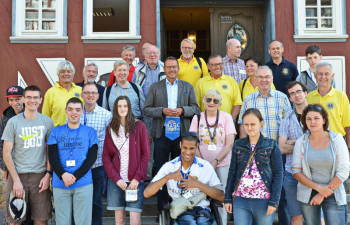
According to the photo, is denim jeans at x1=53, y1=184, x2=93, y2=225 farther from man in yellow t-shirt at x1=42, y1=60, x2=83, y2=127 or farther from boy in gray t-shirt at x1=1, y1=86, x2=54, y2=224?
man in yellow t-shirt at x1=42, y1=60, x2=83, y2=127

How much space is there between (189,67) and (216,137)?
1.81 m

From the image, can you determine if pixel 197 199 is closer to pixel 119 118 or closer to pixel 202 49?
pixel 119 118

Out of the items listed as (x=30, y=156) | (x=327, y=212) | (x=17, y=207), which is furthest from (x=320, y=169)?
(x=17, y=207)

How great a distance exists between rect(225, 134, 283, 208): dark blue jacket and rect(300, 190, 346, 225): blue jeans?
1.39 ft

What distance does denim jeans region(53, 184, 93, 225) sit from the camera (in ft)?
13.9

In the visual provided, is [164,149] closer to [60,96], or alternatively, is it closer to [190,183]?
[190,183]

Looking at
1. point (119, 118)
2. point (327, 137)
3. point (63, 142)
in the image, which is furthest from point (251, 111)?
point (63, 142)

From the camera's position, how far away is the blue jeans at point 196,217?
4.00m

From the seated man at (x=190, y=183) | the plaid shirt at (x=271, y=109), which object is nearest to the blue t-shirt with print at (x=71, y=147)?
the seated man at (x=190, y=183)

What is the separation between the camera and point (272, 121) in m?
4.74

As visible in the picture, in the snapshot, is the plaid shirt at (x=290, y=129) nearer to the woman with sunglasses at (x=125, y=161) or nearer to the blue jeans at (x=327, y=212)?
the blue jeans at (x=327, y=212)

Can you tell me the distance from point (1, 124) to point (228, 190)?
9.65 ft

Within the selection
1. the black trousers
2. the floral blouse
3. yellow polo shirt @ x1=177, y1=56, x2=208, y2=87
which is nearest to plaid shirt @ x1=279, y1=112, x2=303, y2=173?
the floral blouse

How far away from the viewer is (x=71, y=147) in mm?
4309
